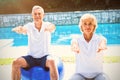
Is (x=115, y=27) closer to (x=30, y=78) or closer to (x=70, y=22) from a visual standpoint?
(x=70, y=22)

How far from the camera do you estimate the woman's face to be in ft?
10.0

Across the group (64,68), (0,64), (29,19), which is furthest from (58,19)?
(0,64)

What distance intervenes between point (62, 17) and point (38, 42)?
0.34 meters

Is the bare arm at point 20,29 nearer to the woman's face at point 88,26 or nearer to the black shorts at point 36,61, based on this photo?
the black shorts at point 36,61

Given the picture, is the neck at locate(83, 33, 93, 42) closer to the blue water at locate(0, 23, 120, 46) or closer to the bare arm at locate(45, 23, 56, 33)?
the blue water at locate(0, 23, 120, 46)

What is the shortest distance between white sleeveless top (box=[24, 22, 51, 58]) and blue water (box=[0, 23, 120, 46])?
5 centimetres

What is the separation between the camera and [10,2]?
10.5ft

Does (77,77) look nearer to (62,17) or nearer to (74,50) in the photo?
(74,50)

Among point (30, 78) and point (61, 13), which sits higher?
point (61, 13)

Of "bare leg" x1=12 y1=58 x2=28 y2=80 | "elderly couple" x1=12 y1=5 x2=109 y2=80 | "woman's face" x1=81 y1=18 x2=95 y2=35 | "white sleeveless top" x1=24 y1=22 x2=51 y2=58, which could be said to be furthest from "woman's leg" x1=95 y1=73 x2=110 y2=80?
"bare leg" x1=12 y1=58 x2=28 y2=80

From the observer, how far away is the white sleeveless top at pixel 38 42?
3.11 meters

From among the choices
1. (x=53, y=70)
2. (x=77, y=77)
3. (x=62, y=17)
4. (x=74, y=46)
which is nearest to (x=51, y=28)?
(x=62, y=17)

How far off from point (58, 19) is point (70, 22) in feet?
0.41

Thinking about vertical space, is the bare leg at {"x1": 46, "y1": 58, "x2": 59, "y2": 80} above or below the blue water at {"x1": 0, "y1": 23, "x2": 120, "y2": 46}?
below
